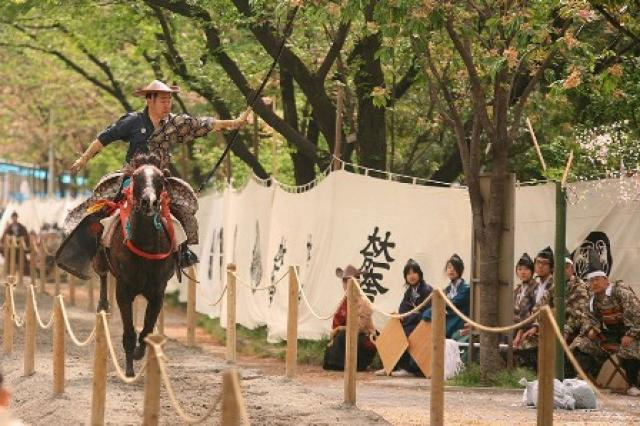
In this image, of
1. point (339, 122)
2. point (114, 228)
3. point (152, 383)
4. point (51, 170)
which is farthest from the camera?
point (51, 170)

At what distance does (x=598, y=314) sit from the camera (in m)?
16.1

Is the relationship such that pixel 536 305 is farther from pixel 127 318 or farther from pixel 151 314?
pixel 127 318

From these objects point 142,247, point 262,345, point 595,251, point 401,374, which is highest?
point 595,251

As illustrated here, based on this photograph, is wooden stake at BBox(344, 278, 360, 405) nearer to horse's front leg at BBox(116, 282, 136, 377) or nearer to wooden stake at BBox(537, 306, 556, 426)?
horse's front leg at BBox(116, 282, 136, 377)

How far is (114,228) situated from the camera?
1600 cm

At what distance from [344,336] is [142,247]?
3.78 meters

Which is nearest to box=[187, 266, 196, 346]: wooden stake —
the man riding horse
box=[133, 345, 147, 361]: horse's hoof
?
box=[133, 345, 147, 361]: horse's hoof

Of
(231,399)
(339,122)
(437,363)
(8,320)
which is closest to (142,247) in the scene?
(8,320)

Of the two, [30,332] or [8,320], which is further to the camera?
[8,320]

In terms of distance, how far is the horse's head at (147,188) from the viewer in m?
14.8

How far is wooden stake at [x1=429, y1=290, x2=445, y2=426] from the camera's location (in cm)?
1167

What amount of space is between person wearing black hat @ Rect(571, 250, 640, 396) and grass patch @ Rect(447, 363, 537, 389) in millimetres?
616

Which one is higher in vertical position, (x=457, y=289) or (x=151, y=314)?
(x=457, y=289)

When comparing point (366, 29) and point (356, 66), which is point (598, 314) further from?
point (356, 66)
